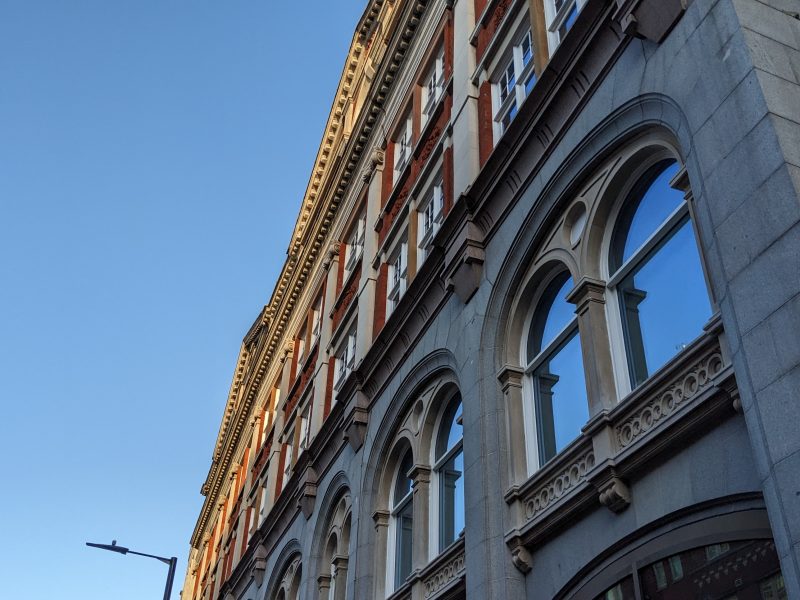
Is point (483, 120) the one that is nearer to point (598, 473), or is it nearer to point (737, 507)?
point (598, 473)

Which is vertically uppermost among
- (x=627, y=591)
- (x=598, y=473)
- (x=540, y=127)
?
(x=540, y=127)

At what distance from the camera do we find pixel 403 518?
18094 millimetres

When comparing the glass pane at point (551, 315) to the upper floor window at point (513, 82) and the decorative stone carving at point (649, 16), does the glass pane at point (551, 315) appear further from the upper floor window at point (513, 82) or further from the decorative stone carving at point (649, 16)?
the upper floor window at point (513, 82)

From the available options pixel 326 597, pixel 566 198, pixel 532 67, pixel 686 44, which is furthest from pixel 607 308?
pixel 326 597

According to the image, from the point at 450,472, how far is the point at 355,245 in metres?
13.5

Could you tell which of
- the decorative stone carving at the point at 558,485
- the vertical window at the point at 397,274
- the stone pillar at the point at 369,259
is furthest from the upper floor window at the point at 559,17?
the stone pillar at the point at 369,259

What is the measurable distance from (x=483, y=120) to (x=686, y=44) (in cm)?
800

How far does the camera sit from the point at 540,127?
46.4ft

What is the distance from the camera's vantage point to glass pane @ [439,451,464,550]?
608 inches

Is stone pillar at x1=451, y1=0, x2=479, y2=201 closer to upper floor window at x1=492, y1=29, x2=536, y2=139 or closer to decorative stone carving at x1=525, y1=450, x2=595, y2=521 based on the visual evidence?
upper floor window at x1=492, y1=29, x2=536, y2=139

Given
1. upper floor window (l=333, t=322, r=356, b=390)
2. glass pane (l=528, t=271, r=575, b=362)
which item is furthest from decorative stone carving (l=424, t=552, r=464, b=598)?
upper floor window (l=333, t=322, r=356, b=390)

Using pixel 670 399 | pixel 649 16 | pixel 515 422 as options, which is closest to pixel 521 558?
pixel 515 422

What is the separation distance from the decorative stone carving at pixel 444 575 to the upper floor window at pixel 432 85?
1182cm

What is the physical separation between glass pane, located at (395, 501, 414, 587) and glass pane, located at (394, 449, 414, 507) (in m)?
0.40
